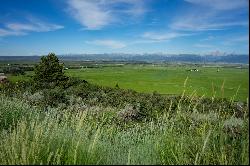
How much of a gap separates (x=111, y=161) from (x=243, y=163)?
1.65 meters

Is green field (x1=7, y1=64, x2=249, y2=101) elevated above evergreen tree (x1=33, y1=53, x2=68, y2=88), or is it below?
below

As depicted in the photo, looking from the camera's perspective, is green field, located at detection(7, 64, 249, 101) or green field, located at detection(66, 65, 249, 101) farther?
green field, located at detection(66, 65, 249, 101)

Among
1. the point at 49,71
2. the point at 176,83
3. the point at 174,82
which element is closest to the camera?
the point at 49,71

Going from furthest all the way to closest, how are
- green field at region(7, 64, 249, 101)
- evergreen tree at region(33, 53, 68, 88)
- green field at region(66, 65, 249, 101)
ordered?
green field at region(66, 65, 249, 101), green field at region(7, 64, 249, 101), evergreen tree at region(33, 53, 68, 88)

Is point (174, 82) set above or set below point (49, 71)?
below

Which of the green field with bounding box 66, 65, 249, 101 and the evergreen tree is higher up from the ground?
the evergreen tree

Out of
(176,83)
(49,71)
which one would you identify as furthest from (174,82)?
(49,71)

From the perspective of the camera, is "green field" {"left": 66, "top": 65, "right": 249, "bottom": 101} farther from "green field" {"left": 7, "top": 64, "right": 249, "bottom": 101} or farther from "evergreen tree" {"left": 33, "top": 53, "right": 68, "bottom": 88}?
"evergreen tree" {"left": 33, "top": 53, "right": 68, "bottom": 88}

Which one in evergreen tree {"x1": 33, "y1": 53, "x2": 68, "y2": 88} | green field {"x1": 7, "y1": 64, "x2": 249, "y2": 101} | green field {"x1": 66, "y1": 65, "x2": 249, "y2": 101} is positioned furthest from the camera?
green field {"x1": 66, "y1": 65, "x2": 249, "y2": 101}

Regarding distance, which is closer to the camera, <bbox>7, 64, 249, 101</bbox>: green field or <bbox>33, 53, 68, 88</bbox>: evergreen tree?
<bbox>33, 53, 68, 88</bbox>: evergreen tree

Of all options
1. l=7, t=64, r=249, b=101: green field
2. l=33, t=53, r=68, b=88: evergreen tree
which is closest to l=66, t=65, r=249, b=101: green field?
l=7, t=64, r=249, b=101: green field

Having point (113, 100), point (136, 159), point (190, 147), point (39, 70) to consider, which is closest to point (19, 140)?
point (136, 159)

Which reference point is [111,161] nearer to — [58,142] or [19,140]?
[58,142]

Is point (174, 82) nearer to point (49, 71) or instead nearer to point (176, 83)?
point (176, 83)
